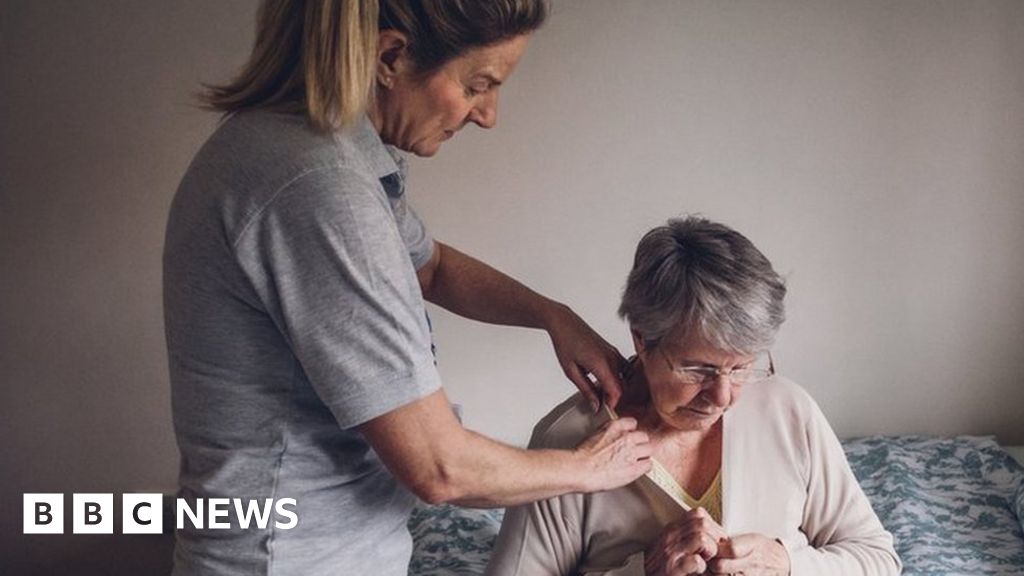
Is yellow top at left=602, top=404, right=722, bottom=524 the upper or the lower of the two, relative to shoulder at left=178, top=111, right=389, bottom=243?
→ lower

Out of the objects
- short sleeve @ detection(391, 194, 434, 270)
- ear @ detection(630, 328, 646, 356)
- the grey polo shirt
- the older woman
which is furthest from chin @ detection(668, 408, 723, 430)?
the grey polo shirt

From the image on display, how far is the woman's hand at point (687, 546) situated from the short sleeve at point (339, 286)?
1.98ft

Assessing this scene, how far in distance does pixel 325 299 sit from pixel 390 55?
295mm

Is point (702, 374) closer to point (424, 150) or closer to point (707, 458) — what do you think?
point (707, 458)

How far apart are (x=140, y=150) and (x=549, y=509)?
1.47 meters

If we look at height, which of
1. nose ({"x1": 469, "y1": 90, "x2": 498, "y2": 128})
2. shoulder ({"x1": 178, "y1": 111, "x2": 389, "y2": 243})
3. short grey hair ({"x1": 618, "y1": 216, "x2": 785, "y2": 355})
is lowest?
short grey hair ({"x1": 618, "y1": 216, "x2": 785, "y2": 355})

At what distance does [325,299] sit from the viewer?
106 cm

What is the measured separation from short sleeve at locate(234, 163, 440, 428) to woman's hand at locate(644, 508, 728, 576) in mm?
604

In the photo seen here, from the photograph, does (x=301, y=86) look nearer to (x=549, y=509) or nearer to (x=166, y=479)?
(x=549, y=509)

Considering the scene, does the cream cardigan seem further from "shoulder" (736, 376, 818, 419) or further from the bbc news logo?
the bbc news logo

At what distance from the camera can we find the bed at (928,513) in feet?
6.98

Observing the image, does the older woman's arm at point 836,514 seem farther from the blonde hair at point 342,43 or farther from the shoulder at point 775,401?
the blonde hair at point 342,43

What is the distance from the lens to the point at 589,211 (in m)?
2.53

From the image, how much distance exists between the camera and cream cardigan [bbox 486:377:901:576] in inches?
63.4
